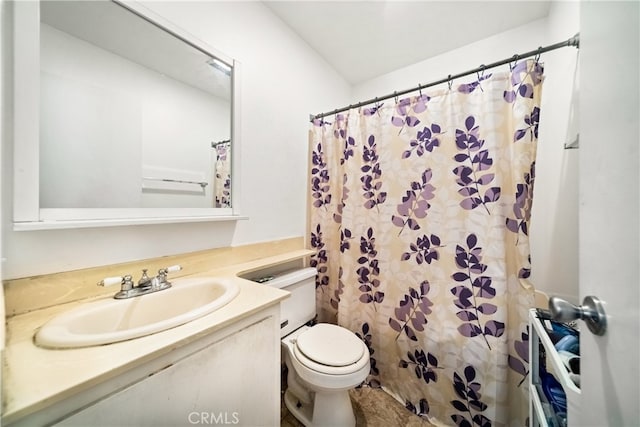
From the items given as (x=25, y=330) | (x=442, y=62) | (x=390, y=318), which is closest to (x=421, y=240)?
(x=390, y=318)

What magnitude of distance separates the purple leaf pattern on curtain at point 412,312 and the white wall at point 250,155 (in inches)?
33.1

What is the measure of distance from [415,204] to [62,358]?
145cm

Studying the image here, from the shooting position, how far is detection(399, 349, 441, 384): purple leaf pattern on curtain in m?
1.25

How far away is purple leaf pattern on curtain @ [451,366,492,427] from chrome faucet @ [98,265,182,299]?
59.0 inches

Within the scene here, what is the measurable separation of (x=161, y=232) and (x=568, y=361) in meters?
1.48

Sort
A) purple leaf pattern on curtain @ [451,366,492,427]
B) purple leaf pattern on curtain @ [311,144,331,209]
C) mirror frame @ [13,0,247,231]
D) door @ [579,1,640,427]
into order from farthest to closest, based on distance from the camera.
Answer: purple leaf pattern on curtain @ [311,144,331,209] < purple leaf pattern on curtain @ [451,366,492,427] < mirror frame @ [13,0,247,231] < door @ [579,1,640,427]

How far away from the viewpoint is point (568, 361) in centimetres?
63

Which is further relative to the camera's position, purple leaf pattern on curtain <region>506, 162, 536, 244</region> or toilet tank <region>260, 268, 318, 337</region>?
toilet tank <region>260, 268, 318, 337</region>

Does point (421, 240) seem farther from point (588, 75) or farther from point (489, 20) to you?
point (489, 20)

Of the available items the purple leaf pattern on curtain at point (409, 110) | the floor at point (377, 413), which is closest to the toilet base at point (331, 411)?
the floor at point (377, 413)

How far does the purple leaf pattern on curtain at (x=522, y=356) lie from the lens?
1.06m

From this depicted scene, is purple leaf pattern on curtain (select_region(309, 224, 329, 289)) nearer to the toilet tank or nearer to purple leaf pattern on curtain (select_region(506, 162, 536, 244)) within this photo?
the toilet tank

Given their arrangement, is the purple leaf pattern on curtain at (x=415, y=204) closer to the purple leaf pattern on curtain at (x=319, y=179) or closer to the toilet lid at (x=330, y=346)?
the purple leaf pattern on curtain at (x=319, y=179)

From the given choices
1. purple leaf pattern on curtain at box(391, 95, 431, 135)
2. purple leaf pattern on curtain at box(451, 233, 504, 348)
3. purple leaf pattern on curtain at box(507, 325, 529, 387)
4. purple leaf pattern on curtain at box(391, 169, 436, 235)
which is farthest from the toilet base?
purple leaf pattern on curtain at box(391, 95, 431, 135)
